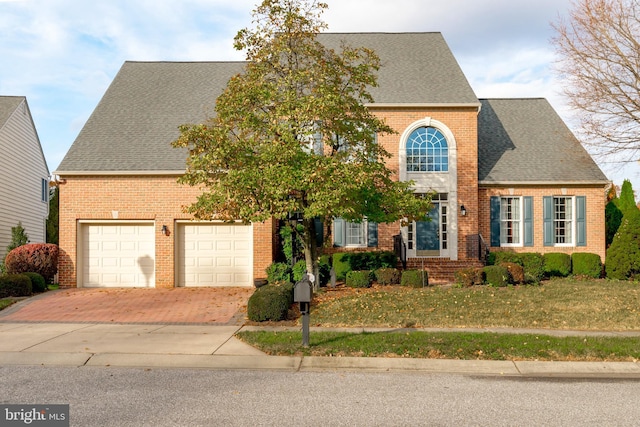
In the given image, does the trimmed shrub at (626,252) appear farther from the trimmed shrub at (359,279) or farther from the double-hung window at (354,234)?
the trimmed shrub at (359,279)

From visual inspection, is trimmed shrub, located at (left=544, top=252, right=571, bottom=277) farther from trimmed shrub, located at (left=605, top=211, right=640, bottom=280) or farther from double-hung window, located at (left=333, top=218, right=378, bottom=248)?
double-hung window, located at (left=333, top=218, right=378, bottom=248)

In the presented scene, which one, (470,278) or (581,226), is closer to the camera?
(470,278)

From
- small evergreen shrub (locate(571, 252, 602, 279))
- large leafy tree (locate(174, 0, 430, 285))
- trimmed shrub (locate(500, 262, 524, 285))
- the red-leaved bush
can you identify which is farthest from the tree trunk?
small evergreen shrub (locate(571, 252, 602, 279))

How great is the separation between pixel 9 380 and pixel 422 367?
18.8 ft

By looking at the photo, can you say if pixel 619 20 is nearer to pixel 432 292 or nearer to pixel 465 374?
pixel 432 292

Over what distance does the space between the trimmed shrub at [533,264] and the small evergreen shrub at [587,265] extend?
4.81 feet

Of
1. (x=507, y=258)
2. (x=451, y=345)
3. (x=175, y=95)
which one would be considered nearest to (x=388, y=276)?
(x=507, y=258)

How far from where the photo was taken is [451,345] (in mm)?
8586

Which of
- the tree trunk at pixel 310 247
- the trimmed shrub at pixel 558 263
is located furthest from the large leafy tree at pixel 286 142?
the trimmed shrub at pixel 558 263

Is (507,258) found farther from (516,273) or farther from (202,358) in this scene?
(202,358)

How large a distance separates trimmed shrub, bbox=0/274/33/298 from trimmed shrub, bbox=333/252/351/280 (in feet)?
30.8

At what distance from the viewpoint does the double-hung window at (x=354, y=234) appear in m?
19.4

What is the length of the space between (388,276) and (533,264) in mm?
5431

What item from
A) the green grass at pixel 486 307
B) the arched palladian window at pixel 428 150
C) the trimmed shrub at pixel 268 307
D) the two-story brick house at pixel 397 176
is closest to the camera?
the green grass at pixel 486 307
